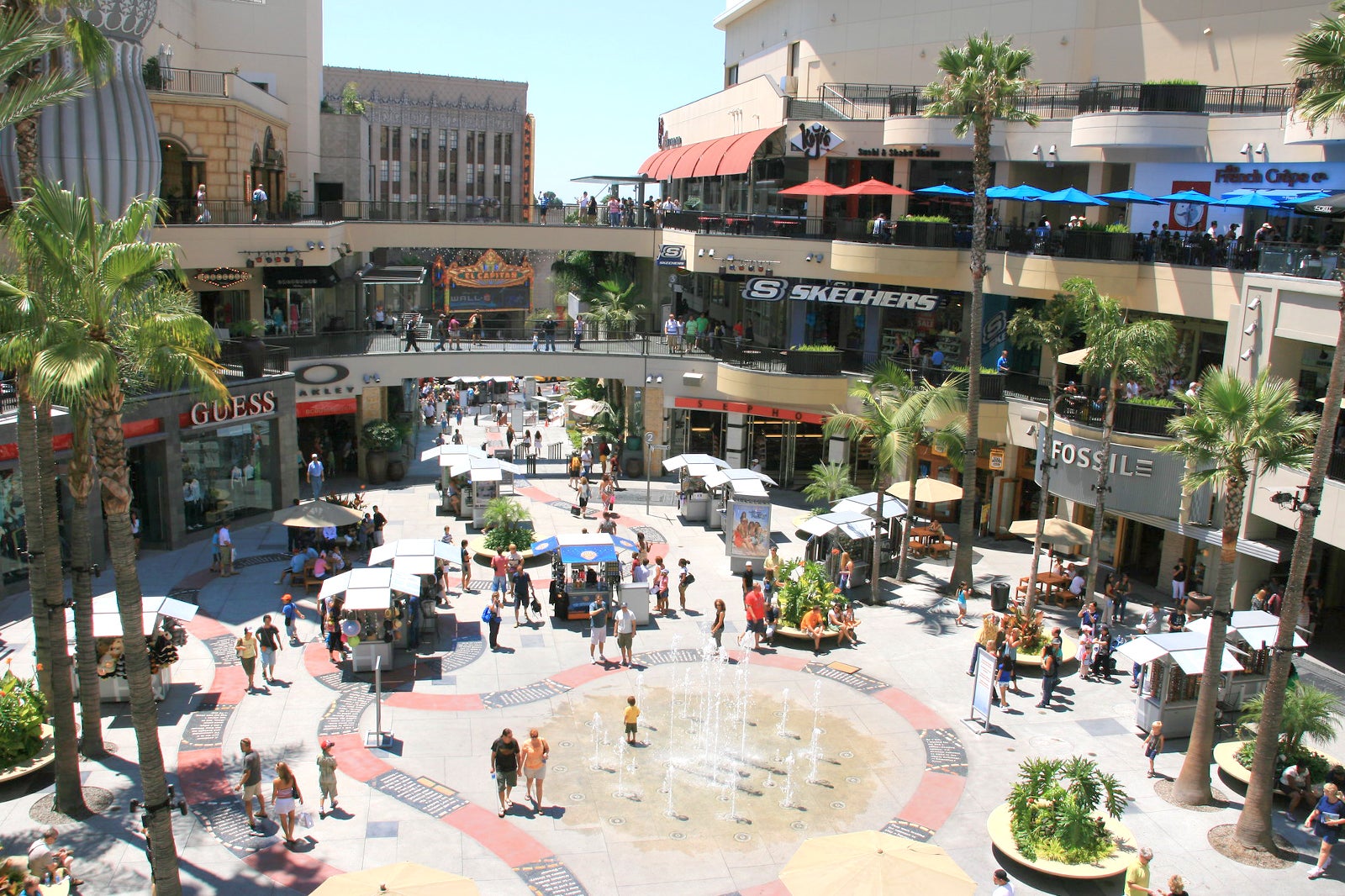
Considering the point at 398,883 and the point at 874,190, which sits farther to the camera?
the point at 874,190

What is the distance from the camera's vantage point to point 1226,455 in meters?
19.6

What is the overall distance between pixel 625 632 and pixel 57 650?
11427 mm

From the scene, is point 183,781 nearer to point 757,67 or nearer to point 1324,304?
point 1324,304

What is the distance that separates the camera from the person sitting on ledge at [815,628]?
26.4m

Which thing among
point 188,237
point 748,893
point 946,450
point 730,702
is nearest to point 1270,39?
point 946,450

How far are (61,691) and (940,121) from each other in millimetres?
32059

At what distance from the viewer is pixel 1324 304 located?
2452 cm

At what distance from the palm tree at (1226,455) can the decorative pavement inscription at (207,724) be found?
17.8 meters

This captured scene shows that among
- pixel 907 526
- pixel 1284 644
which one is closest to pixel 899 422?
pixel 907 526

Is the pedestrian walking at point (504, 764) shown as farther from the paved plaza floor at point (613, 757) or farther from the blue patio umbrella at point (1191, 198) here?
the blue patio umbrella at point (1191, 198)

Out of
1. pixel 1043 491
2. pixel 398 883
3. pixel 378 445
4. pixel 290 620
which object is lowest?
pixel 290 620

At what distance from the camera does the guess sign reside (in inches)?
1297

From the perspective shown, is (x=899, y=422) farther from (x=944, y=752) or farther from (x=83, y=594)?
(x=83, y=594)

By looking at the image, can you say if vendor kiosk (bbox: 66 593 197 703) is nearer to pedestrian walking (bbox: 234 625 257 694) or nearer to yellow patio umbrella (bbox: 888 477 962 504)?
pedestrian walking (bbox: 234 625 257 694)
